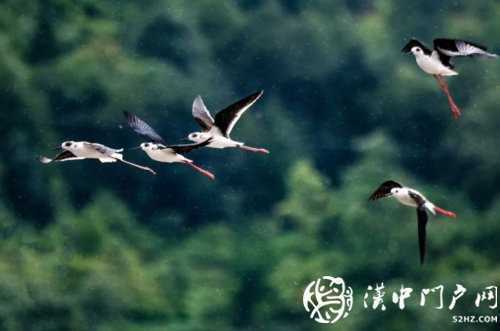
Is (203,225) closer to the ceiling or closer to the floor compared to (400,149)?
closer to the floor

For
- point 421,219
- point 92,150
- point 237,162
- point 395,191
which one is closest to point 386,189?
point 395,191

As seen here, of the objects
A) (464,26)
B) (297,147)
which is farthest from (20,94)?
(464,26)

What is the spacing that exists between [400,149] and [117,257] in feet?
5.01

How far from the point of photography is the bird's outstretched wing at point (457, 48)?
223 cm

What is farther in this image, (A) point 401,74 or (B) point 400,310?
(A) point 401,74

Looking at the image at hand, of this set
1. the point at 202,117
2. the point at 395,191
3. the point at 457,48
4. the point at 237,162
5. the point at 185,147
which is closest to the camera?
the point at 185,147

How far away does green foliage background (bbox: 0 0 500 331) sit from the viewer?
Answer: 4363 mm

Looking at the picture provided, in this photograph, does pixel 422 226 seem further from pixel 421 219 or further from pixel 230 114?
pixel 230 114

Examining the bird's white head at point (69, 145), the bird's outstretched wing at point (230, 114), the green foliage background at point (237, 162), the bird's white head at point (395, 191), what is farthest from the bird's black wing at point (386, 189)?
the green foliage background at point (237, 162)

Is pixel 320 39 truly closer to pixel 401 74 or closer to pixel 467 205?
pixel 401 74

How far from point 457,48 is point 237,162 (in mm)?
2484

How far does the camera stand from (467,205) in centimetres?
442

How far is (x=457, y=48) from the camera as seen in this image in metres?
2.29

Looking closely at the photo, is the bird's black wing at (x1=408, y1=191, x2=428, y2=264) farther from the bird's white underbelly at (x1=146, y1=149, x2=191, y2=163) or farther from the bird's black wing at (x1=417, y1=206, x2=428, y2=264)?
the bird's white underbelly at (x1=146, y1=149, x2=191, y2=163)
